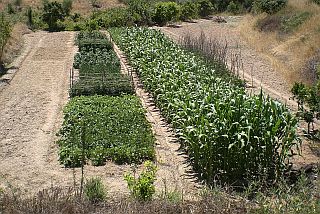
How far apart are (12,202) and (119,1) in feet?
116

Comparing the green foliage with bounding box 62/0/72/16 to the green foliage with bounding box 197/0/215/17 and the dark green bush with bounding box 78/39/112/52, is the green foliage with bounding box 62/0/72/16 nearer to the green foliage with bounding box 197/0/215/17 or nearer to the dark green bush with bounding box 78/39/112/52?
the green foliage with bounding box 197/0/215/17

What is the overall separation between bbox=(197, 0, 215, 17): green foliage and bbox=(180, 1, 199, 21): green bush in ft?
3.99

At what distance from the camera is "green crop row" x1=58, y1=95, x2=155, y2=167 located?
8.59m

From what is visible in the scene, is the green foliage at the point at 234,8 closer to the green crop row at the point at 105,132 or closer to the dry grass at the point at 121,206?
the green crop row at the point at 105,132

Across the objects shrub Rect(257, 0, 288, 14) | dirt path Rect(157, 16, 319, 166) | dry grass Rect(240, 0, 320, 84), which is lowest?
dirt path Rect(157, 16, 319, 166)

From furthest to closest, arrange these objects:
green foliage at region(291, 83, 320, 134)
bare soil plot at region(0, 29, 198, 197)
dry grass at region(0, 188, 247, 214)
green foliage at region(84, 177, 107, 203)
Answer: green foliage at region(291, 83, 320, 134) → bare soil plot at region(0, 29, 198, 197) → green foliage at region(84, 177, 107, 203) → dry grass at region(0, 188, 247, 214)

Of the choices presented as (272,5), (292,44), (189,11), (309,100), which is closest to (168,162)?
(309,100)

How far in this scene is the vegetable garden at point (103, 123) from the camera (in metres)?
8.61

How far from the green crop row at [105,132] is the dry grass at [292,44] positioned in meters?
5.63

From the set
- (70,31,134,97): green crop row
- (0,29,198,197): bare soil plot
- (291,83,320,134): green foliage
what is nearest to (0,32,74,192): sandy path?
(0,29,198,197): bare soil plot

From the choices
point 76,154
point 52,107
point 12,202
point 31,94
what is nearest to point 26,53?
point 31,94

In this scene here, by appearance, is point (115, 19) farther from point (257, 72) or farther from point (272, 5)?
point (257, 72)

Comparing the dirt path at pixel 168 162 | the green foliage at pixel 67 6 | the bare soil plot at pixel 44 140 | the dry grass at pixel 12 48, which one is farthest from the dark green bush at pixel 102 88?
the green foliage at pixel 67 6

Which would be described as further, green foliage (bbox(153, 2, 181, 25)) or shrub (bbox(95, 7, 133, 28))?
green foliage (bbox(153, 2, 181, 25))
